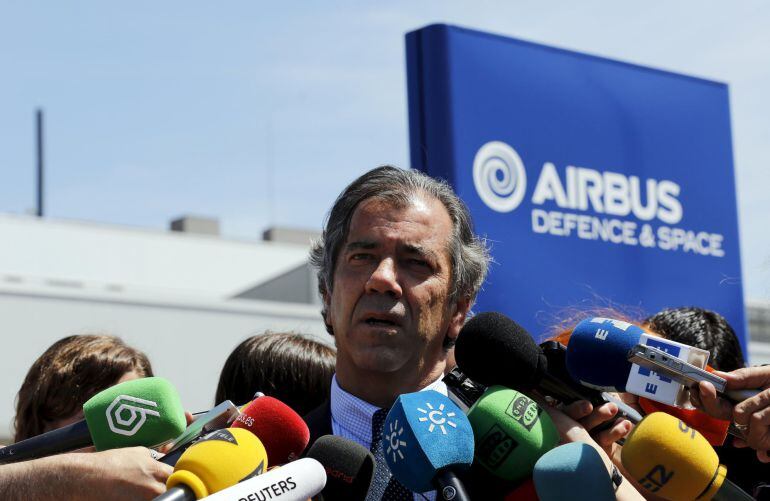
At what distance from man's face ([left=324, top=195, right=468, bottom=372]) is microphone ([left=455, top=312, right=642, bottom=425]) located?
278 millimetres

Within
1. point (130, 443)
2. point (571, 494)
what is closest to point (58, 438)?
point (130, 443)

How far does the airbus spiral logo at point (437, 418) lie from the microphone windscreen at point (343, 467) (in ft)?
0.74

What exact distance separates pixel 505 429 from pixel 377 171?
1.03 meters

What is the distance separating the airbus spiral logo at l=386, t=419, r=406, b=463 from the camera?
2.42 metres

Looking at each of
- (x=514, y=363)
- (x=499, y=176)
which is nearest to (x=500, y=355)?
(x=514, y=363)

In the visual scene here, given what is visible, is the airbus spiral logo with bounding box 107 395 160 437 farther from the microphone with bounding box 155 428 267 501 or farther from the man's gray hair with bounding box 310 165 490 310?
the man's gray hair with bounding box 310 165 490 310

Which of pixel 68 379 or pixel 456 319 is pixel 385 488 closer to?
pixel 456 319

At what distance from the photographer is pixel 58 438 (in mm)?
2643

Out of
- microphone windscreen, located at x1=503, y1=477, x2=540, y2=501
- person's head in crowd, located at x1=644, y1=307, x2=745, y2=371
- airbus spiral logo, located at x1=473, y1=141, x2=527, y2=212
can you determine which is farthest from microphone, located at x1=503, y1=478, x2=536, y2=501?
airbus spiral logo, located at x1=473, y1=141, x2=527, y2=212

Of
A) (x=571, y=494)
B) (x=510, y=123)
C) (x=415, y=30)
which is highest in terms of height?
(x=415, y=30)

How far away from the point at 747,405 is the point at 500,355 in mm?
541

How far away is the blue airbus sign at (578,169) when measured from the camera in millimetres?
4898

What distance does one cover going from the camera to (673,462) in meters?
2.30

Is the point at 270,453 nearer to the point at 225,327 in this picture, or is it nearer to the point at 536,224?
the point at 536,224
